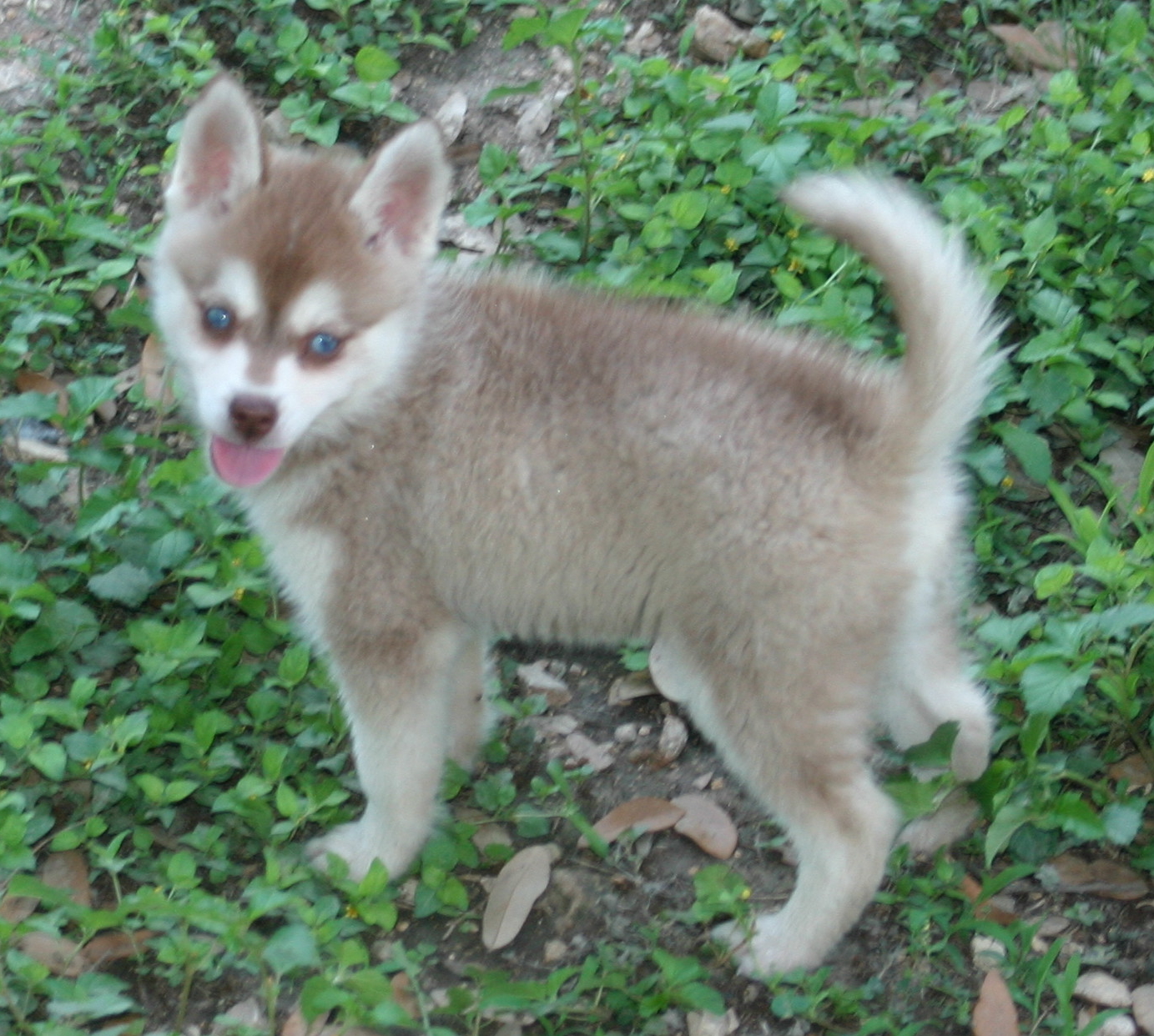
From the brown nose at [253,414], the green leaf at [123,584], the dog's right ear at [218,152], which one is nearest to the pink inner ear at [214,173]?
the dog's right ear at [218,152]

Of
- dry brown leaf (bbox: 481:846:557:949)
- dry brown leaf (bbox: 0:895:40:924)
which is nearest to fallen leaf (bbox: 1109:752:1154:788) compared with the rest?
dry brown leaf (bbox: 481:846:557:949)

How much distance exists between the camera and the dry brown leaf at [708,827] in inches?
146

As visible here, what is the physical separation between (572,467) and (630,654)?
1.07m

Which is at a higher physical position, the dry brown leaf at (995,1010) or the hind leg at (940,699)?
the hind leg at (940,699)

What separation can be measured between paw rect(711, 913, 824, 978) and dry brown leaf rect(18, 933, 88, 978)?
57.5 inches

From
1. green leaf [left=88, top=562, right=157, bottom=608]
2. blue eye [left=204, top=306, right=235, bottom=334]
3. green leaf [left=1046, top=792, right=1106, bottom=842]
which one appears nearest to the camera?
blue eye [left=204, top=306, right=235, bottom=334]

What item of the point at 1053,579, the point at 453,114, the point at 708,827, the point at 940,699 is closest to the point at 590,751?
the point at 708,827

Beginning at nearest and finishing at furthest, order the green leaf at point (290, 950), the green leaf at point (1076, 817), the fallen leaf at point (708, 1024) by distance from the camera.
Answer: the green leaf at point (290, 950) < the fallen leaf at point (708, 1024) < the green leaf at point (1076, 817)

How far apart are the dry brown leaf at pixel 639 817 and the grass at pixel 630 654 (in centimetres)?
10

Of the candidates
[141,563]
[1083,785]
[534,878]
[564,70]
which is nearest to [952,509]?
[1083,785]

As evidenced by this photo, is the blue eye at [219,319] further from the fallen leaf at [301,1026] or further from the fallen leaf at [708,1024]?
the fallen leaf at [708,1024]

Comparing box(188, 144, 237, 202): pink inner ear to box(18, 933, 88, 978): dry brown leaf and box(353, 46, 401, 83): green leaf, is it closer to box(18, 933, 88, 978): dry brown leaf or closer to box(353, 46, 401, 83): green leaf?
box(18, 933, 88, 978): dry brown leaf

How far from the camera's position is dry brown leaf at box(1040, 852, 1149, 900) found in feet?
11.8

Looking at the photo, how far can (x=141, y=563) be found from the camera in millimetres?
3857
